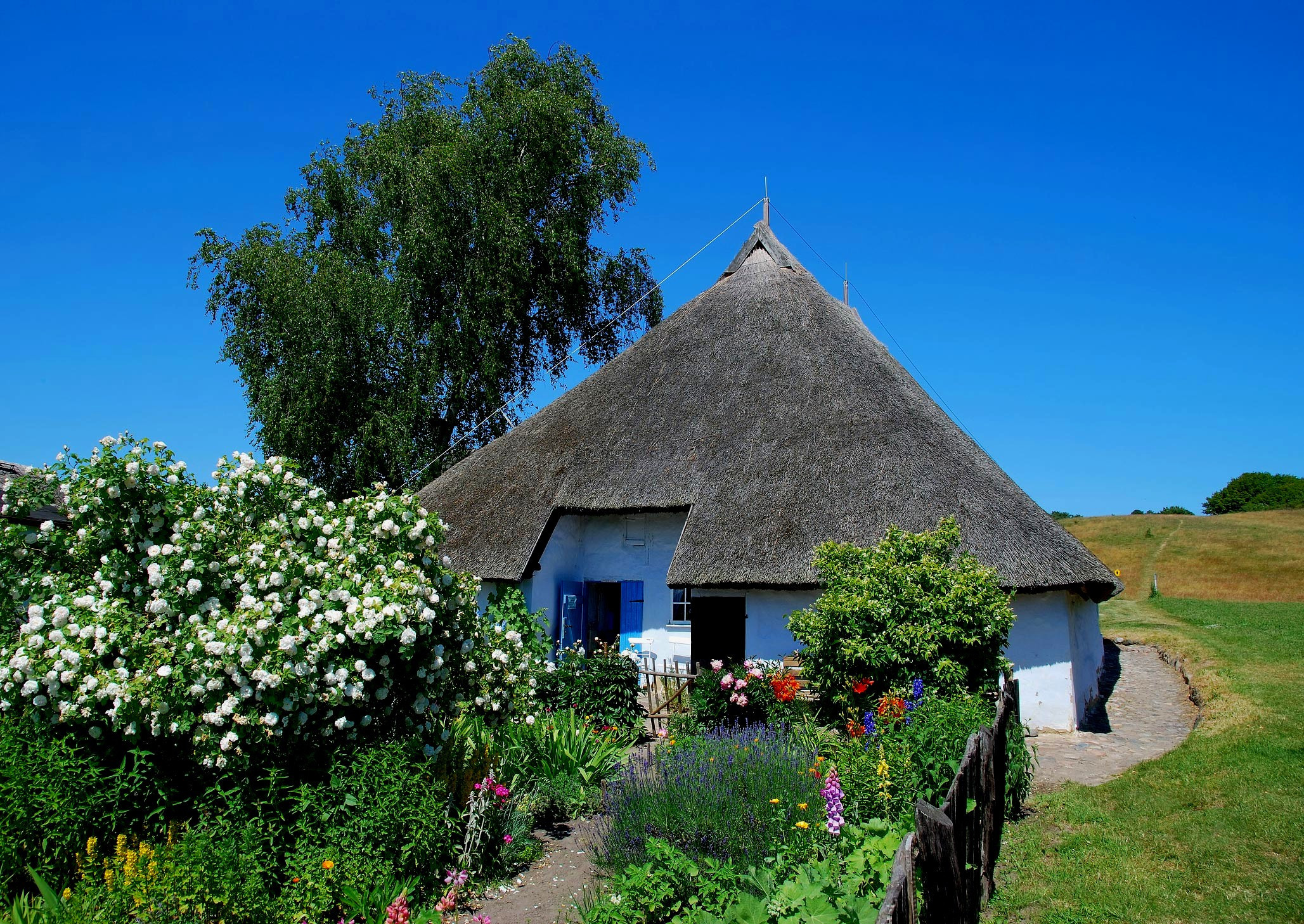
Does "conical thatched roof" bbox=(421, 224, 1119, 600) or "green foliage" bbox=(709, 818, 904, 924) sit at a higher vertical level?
"conical thatched roof" bbox=(421, 224, 1119, 600)

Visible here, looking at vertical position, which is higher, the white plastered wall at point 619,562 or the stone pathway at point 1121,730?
the white plastered wall at point 619,562

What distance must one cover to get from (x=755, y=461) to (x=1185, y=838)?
855 cm

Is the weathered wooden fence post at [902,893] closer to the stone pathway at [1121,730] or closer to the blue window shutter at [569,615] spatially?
the stone pathway at [1121,730]

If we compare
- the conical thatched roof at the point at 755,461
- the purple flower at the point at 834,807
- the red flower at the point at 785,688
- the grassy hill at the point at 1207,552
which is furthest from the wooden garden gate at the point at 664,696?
the grassy hill at the point at 1207,552

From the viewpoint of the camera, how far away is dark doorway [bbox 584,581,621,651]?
16.1 meters

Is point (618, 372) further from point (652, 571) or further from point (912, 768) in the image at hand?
point (912, 768)

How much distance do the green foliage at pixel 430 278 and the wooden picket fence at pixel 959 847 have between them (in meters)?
17.3

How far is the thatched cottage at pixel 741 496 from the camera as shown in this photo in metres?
12.3

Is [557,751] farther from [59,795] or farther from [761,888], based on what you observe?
[59,795]

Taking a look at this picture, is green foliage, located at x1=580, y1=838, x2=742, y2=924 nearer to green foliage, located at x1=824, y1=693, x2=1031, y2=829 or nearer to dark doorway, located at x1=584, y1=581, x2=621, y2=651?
green foliage, located at x1=824, y1=693, x2=1031, y2=829

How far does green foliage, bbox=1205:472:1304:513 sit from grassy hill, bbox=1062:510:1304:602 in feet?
79.0

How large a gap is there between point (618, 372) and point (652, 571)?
17.9 feet

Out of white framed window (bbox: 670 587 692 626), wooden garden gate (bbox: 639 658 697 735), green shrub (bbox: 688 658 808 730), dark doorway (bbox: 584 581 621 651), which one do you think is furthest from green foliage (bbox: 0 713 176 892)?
dark doorway (bbox: 584 581 621 651)

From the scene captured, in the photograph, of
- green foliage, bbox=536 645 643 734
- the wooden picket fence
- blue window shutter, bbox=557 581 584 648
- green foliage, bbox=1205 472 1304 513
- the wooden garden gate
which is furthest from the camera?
green foliage, bbox=1205 472 1304 513
